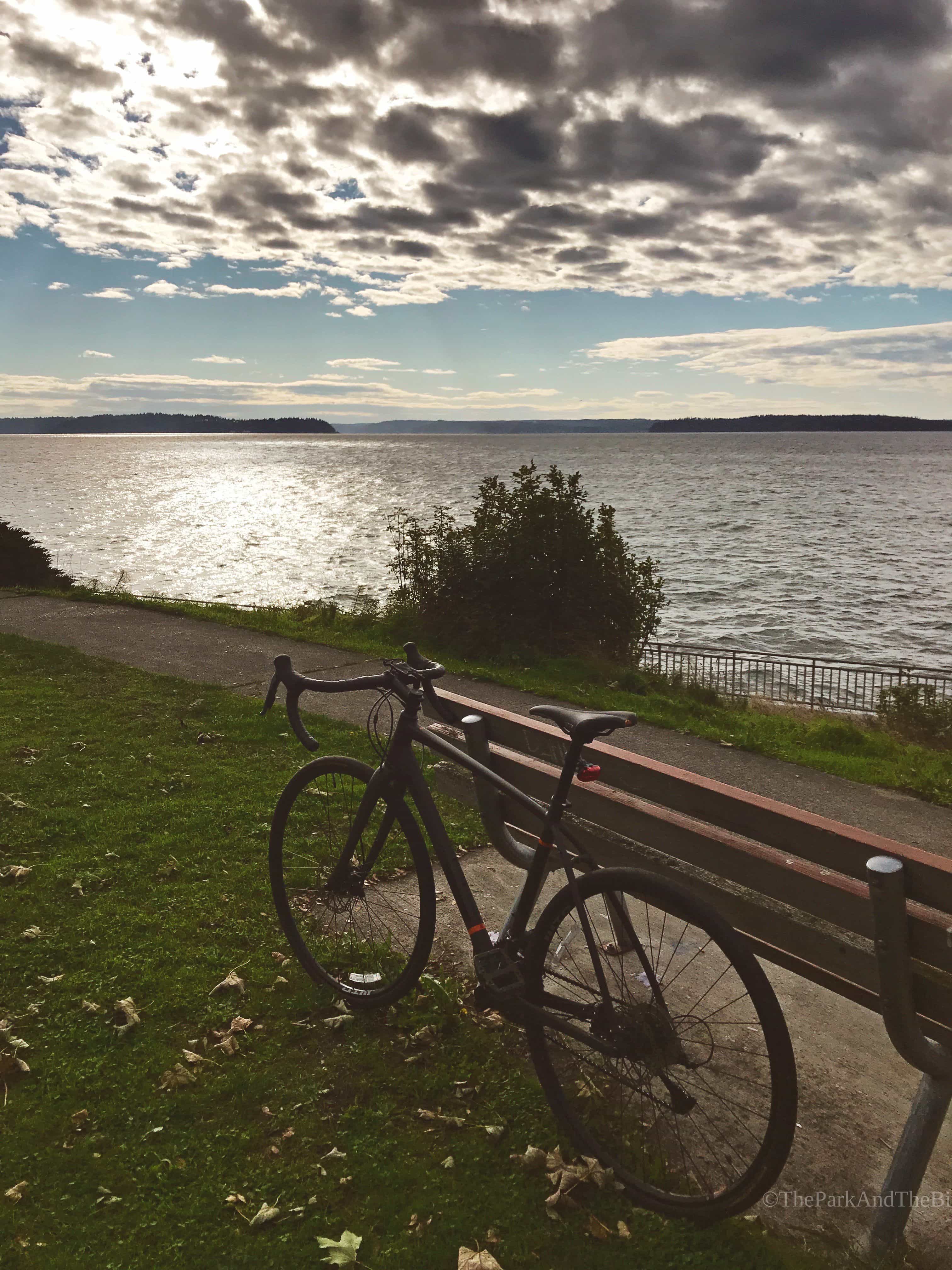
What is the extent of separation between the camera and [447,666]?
35.6ft

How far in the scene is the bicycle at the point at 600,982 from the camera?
265 centimetres

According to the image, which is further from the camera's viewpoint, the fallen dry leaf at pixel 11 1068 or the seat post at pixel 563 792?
the fallen dry leaf at pixel 11 1068

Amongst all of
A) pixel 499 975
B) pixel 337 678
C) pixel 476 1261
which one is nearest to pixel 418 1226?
pixel 476 1261

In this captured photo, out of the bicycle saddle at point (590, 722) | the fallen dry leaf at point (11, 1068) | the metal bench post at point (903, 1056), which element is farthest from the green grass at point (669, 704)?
the fallen dry leaf at point (11, 1068)

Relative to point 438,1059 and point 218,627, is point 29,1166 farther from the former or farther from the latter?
point 218,627

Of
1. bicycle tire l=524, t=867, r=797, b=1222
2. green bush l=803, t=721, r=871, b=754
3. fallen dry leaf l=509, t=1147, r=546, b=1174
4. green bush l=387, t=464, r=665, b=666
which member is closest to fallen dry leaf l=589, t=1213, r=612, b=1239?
bicycle tire l=524, t=867, r=797, b=1222

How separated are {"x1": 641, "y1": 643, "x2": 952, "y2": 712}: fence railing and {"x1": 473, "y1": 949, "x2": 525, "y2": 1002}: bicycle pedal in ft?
36.2

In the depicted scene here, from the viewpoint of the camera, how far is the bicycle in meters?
2.65

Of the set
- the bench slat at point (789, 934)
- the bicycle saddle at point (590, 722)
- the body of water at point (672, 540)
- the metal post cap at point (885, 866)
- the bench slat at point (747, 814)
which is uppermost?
the bicycle saddle at point (590, 722)

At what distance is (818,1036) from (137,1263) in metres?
2.56

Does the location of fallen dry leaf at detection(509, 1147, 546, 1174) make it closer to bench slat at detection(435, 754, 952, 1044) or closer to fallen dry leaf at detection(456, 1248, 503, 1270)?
fallen dry leaf at detection(456, 1248, 503, 1270)

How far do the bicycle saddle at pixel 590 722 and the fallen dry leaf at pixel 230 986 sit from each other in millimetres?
2097

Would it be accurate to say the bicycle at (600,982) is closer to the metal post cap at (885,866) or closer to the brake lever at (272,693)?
the brake lever at (272,693)

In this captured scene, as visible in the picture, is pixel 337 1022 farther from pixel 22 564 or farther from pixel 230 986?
pixel 22 564
